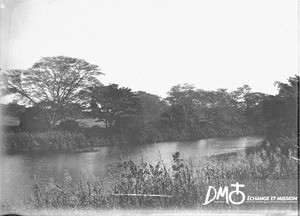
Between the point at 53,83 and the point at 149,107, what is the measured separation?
112 cm

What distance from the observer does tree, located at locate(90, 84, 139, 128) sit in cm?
400

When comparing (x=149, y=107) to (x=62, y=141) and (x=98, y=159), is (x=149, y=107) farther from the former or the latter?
(x=62, y=141)

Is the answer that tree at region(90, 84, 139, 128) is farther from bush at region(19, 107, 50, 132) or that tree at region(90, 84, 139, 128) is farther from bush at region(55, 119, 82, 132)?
bush at region(19, 107, 50, 132)

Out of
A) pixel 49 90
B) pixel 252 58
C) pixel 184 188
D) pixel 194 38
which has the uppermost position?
pixel 194 38

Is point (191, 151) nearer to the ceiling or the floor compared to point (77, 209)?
nearer to the ceiling

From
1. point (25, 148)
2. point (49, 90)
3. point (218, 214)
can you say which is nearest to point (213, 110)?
point (218, 214)

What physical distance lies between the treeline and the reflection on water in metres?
0.10

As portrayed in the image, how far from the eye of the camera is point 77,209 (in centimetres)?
403

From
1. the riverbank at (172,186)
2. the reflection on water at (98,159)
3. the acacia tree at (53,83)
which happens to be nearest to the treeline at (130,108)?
the acacia tree at (53,83)

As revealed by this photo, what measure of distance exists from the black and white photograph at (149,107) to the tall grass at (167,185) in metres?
0.01

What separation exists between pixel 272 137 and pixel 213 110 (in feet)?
2.20

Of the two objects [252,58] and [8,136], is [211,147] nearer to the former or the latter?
[252,58]

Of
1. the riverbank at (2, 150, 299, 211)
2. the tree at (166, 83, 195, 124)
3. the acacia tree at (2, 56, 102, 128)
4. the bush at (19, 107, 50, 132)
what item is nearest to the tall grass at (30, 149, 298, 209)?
the riverbank at (2, 150, 299, 211)

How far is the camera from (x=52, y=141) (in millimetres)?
4098
